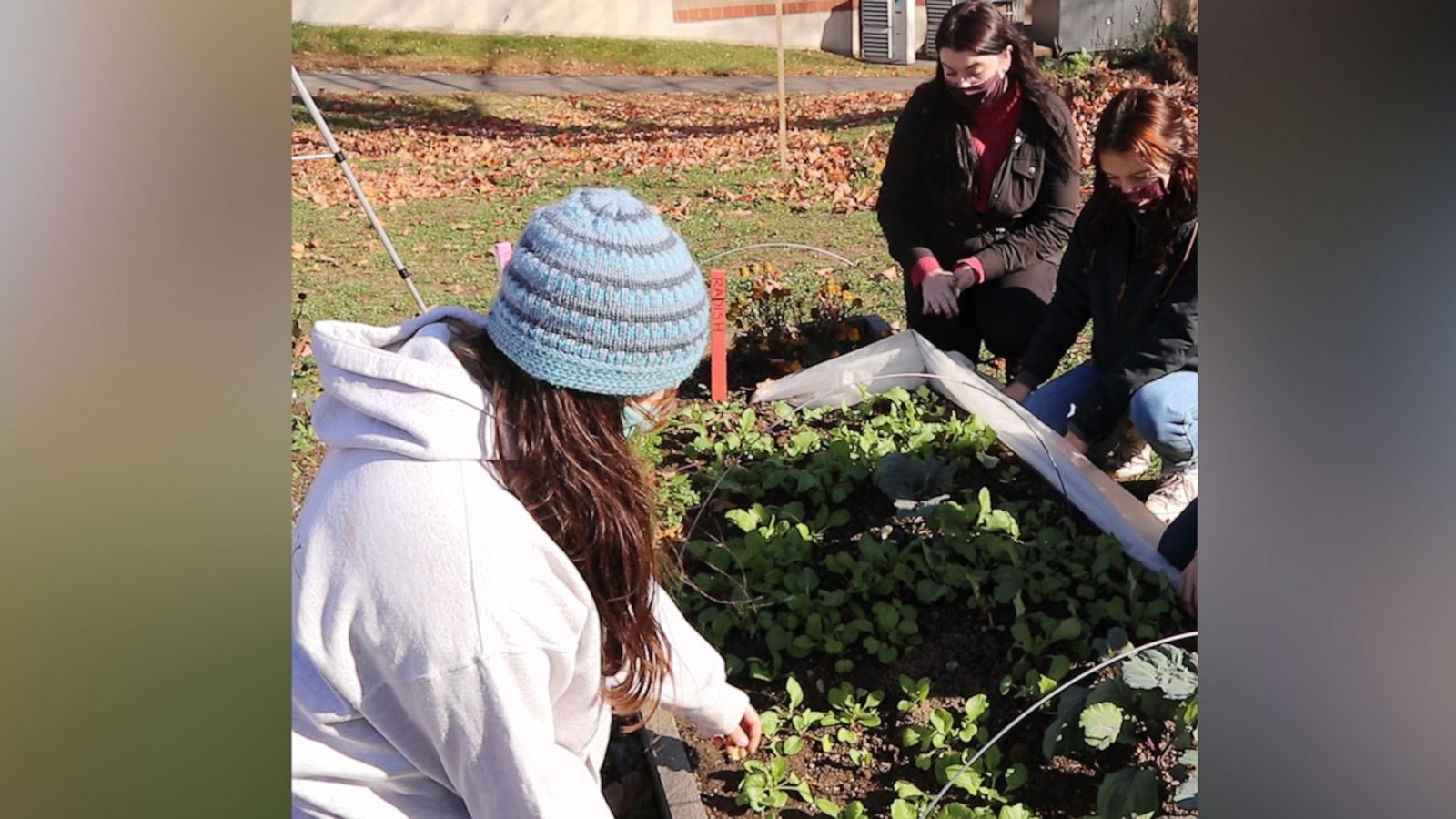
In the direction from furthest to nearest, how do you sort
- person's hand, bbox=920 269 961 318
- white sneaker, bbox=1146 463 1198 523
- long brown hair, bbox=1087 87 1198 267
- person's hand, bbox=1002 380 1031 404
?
person's hand, bbox=1002 380 1031 404, person's hand, bbox=920 269 961 318, white sneaker, bbox=1146 463 1198 523, long brown hair, bbox=1087 87 1198 267

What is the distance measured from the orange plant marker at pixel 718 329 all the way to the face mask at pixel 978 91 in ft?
1.85

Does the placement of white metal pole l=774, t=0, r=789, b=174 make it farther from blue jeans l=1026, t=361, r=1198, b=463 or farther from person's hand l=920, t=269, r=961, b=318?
blue jeans l=1026, t=361, r=1198, b=463

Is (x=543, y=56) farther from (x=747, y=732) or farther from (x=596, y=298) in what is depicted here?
(x=747, y=732)

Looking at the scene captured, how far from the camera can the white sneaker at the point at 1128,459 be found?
127 inches

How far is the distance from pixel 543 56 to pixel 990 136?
3.35ft

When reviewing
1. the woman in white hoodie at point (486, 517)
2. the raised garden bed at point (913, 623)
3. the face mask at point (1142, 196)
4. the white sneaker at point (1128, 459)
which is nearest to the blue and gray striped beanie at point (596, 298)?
the woman in white hoodie at point (486, 517)

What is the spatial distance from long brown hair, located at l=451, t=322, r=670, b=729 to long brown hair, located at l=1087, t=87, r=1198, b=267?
111 centimetres

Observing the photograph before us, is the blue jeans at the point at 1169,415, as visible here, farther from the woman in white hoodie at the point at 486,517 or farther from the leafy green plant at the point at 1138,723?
the woman in white hoodie at the point at 486,517

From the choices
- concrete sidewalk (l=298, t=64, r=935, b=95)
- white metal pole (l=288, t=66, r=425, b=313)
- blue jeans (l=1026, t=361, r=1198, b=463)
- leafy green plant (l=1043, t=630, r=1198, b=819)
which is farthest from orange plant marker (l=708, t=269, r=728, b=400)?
leafy green plant (l=1043, t=630, r=1198, b=819)

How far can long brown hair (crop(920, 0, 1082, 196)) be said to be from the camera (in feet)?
8.54

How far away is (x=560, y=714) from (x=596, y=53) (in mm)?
1104
